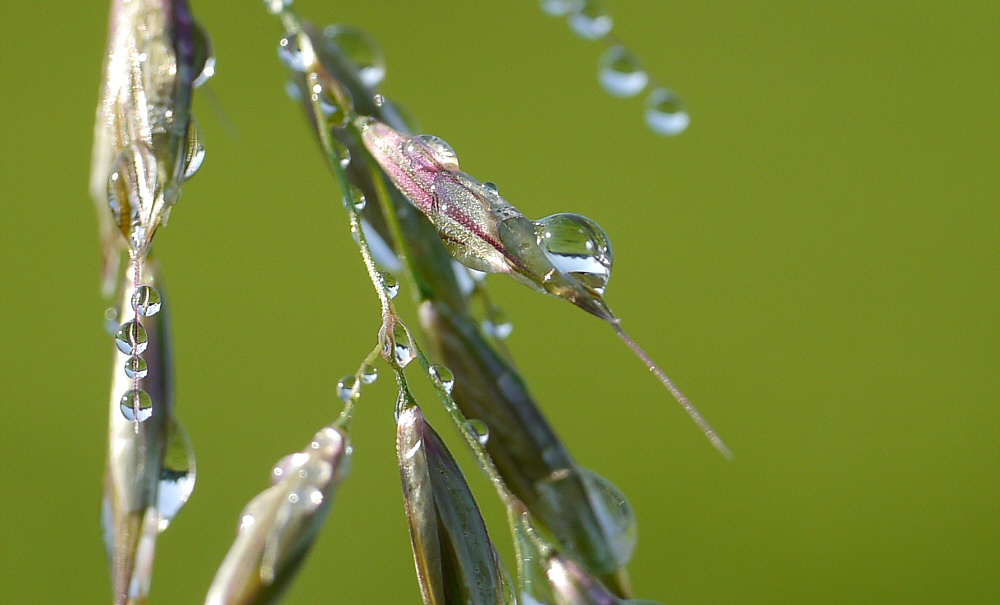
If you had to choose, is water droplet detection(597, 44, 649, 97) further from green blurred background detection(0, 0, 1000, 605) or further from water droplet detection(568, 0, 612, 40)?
green blurred background detection(0, 0, 1000, 605)

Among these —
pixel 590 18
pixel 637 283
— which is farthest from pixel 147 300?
pixel 637 283

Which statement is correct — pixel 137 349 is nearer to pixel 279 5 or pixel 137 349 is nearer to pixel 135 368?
pixel 135 368

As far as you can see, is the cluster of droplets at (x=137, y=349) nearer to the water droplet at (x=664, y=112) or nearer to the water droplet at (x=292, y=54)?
the water droplet at (x=292, y=54)

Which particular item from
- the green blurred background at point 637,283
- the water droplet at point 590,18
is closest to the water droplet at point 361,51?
the water droplet at point 590,18

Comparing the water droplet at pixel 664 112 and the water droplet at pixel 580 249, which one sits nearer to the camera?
the water droplet at pixel 580 249

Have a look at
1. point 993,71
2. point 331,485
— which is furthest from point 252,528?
point 993,71

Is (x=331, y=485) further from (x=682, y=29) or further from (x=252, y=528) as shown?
(x=682, y=29)
